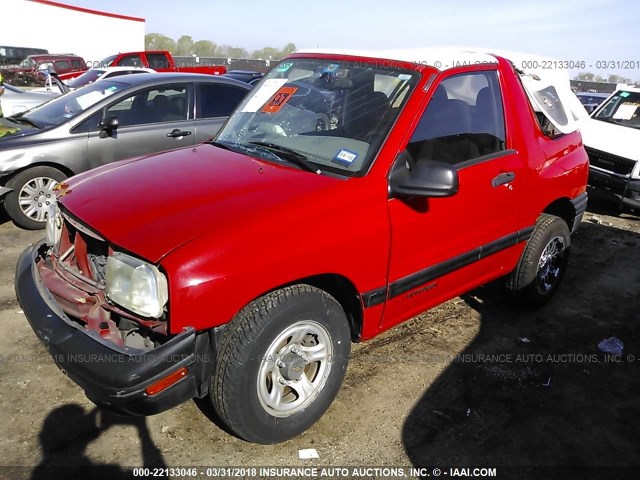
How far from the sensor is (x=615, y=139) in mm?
7527

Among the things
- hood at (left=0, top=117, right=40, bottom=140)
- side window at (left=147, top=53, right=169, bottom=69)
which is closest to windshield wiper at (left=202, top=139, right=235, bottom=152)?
hood at (left=0, top=117, right=40, bottom=140)

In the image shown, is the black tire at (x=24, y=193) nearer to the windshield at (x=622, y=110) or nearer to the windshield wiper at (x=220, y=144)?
the windshield wiper at (x=220, y=144)

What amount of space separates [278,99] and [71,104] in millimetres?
3746

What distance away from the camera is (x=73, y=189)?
2992 millimetres

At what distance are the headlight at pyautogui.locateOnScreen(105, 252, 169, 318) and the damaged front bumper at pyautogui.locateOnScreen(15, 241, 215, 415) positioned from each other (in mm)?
174

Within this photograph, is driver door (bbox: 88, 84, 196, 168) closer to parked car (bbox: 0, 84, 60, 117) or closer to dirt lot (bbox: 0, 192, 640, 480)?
dirt lot (bbox: 0, 192, 640, 480)

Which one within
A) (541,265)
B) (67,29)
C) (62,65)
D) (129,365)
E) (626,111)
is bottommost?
(541,265)

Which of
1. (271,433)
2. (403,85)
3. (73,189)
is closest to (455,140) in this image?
(403,85)

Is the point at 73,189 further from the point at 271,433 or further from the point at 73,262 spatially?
the point at 271,433

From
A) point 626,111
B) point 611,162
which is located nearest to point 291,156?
point 611,162

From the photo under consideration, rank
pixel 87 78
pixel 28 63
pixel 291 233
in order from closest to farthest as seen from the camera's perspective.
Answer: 1. pixel 291 233
2. pixel 87 78
3. pixel 28 63

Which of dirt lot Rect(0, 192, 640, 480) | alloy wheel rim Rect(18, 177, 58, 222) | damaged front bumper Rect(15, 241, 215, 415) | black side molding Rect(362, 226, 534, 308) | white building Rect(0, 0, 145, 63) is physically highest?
white building Rect(0, 0, 145, 63)

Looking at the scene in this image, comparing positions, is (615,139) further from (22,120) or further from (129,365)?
(22,120)

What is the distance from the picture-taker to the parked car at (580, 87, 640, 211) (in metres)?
7.03
